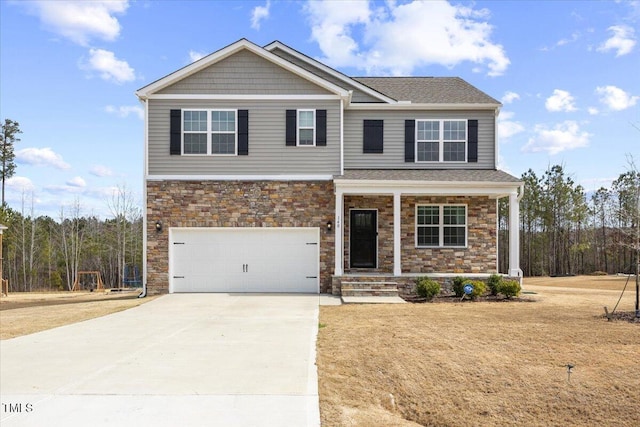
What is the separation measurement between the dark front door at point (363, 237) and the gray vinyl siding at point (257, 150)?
6.43 ft

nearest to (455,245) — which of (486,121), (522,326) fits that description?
(486,121)

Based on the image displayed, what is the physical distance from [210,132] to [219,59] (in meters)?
2.29

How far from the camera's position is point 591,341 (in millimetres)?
8484

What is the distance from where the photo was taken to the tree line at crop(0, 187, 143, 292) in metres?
33.5

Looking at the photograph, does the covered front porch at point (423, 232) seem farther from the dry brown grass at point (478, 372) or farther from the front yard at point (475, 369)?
the dry brown grass at point (478, 372)

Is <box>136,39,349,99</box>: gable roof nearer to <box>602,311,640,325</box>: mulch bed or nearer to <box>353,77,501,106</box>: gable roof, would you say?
<box>353,77,501,106</box>: gable roof

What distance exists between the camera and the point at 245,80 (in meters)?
16.3

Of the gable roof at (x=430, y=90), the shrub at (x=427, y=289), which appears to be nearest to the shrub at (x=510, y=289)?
the shrub at (x=427, y=289)

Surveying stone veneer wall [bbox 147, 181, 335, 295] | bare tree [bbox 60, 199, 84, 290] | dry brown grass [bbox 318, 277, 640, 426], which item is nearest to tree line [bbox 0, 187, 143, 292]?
bare tree [bbox 60, 199, 84, 290]

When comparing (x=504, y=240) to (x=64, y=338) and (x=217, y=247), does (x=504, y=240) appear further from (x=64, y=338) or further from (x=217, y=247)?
(x=64, y=338)

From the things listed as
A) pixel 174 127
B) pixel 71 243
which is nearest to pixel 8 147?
pixel 71 243

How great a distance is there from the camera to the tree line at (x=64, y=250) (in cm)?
3350

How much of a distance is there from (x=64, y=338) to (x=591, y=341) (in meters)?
8.95

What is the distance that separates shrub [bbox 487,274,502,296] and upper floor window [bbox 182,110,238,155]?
8.58m
